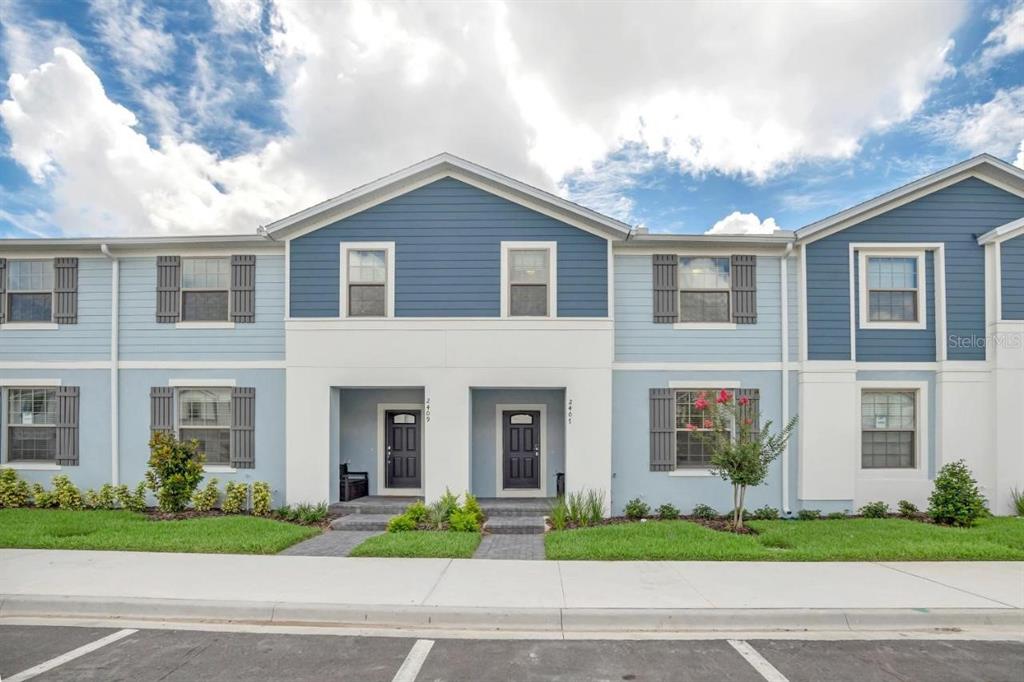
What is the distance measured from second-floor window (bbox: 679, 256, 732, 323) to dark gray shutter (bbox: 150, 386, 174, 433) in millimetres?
10575

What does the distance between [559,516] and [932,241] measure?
9.14m

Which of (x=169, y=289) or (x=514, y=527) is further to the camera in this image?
(x=169, y=289)

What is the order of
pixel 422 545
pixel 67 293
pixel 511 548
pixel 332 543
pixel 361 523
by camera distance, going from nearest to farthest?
pixel 422 545
pixel 511 548
pixel 332 543
pixel 361 523
pixel 67 293

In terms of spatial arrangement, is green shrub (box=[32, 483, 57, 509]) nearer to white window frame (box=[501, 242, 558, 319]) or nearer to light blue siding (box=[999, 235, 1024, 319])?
white window frame (box=[501, 242, 558, 319])

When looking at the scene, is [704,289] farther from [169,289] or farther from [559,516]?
[169,289]

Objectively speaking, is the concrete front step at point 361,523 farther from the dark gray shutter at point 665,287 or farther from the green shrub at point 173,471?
the dark gray shutter at point 665,287

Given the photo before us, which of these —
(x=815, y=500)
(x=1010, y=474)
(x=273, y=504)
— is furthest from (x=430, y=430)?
(x=1010, y=474)

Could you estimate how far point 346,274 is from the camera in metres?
11.5

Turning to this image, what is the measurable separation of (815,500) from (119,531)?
40.6 ft

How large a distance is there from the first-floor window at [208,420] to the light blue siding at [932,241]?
1193 cm

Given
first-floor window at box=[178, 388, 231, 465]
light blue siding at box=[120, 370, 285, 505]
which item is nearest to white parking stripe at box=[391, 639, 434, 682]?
light blue siding at box=[120, 370, 285, 505]

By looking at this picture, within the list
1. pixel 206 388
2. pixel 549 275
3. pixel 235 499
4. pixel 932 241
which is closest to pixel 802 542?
pixel 549 275

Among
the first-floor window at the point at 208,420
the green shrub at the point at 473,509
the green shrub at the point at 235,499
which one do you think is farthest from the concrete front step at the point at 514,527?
the first-floor window at the point at 208,420

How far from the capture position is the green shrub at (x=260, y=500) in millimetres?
11109
